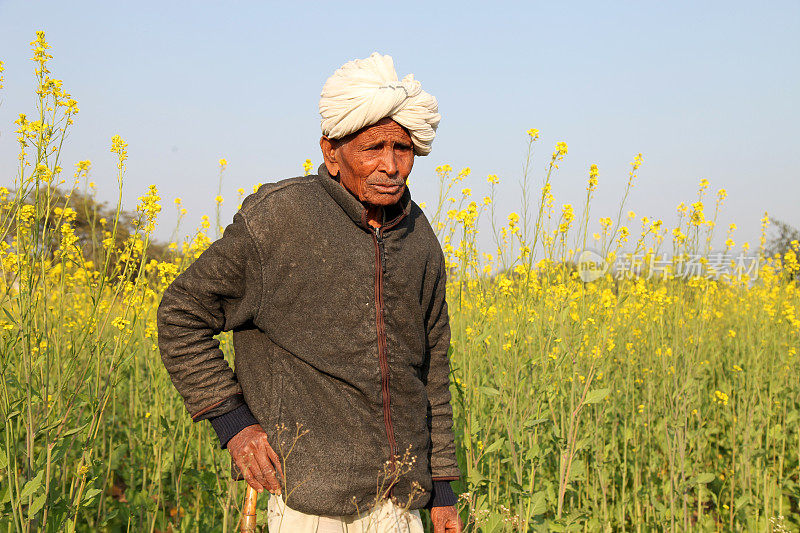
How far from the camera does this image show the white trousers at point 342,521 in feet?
5.07

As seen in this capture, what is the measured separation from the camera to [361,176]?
162cm

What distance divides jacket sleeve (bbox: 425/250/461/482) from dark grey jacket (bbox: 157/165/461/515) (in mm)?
185

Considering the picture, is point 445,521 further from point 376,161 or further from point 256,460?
point 376,161

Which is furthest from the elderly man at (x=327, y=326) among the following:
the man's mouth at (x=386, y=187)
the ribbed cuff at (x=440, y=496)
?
the ribbed cuff at (x=440, y=496)

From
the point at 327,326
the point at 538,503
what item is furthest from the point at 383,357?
the point at 538,503

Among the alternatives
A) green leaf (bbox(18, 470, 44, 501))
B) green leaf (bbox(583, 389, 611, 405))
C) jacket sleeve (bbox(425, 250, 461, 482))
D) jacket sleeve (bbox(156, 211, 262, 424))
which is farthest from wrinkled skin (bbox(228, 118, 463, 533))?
green leaf (bbox(583, 389, 611, 405))

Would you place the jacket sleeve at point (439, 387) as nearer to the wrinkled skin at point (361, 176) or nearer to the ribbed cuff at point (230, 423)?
the wrinkled skin at point (361, 176)

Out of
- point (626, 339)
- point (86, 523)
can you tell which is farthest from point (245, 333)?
point (626, 339)

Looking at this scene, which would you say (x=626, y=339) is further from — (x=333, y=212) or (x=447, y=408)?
(x=333, y=212)

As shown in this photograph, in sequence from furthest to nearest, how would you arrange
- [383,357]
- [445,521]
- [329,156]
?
[445,521] < [329,156] < [383,357]

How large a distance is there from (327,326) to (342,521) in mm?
493

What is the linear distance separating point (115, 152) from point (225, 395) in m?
0.97

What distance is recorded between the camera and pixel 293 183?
1.62 m

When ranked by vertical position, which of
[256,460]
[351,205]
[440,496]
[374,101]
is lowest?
[440,496]
